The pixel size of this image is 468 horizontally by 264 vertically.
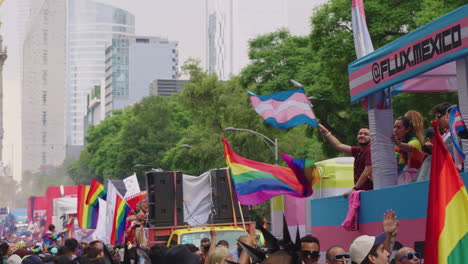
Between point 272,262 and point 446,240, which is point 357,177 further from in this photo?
point 272,262

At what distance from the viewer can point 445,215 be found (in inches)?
241

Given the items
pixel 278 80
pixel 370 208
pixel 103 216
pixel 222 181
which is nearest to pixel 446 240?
pixel 370 208

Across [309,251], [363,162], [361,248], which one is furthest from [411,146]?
[361,248]

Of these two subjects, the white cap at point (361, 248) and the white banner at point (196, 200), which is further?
the white banner at point (196, 200)

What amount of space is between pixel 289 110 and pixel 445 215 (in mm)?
7257

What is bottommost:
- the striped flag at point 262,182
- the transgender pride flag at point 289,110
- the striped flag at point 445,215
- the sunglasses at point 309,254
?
the sunglasses at point 309,254

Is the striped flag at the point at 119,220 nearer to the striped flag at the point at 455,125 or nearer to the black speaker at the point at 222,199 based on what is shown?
the black speaker at the point at 222,199

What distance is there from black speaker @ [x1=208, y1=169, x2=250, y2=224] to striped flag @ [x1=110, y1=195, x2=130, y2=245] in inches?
83.6

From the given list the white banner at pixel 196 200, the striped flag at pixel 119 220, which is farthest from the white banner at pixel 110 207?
the white banner at pixel 196 200

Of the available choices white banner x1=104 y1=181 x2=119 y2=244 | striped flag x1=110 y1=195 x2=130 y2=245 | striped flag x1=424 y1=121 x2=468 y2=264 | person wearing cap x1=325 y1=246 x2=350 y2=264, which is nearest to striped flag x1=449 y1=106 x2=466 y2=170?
person wearing cap x1=325 y1=246 x2=350 y2=264

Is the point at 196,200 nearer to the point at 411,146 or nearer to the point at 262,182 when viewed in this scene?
the point at 262,182

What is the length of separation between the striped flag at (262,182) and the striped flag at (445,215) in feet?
25.0

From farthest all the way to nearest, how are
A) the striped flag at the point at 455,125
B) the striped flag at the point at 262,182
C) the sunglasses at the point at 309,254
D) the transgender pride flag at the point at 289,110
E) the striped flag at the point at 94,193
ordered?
the striped flag at the point at 94,193
the striped flag at the point at 262,182
the transgender pride flag at the point at 289,110
the striped flag at the point at 455,125
the sunglasses at the point at 309,254

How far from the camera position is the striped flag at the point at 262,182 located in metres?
14.6
